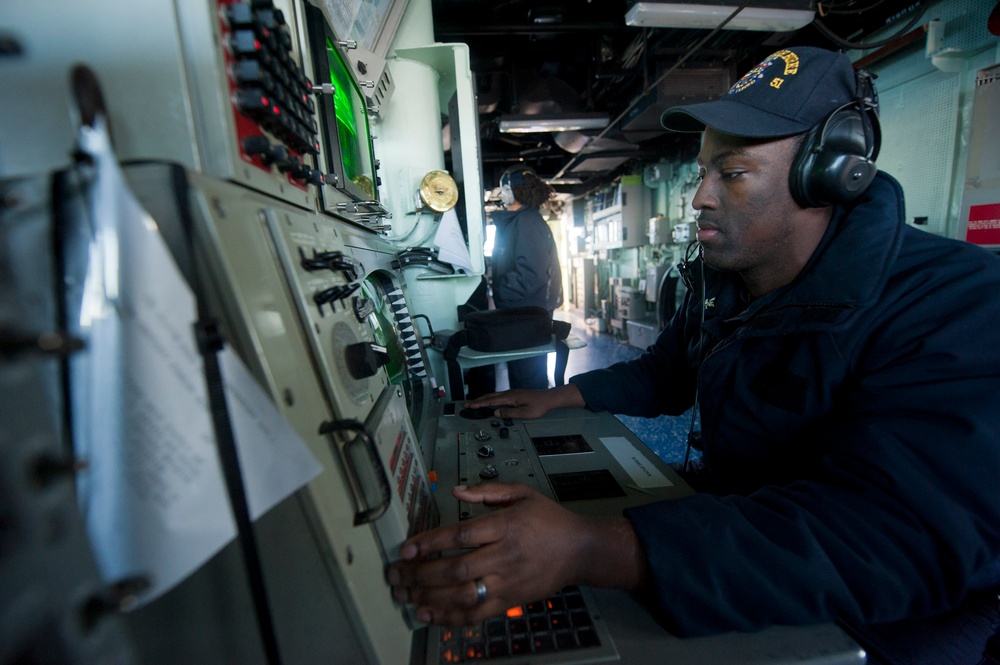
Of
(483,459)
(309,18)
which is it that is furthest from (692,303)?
(309,18)

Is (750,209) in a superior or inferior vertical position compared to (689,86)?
inferior

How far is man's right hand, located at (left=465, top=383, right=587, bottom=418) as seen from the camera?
45.9 inches

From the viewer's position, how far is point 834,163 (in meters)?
0.80

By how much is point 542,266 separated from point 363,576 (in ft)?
9.30

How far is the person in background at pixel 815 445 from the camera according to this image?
0.51m

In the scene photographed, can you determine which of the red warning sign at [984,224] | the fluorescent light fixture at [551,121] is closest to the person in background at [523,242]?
the fluorescent light fixture at [551,121]

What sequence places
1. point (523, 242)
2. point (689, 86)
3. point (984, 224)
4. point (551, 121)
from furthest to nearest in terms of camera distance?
point (551, 121) < point (523, 242) < point (689, 86) < point (984, 224)

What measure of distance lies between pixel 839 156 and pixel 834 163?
15mm

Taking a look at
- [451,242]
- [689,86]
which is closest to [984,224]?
[689,86]

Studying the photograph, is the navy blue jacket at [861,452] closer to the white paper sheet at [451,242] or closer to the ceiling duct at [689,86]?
the white paper sheet at [451,242]

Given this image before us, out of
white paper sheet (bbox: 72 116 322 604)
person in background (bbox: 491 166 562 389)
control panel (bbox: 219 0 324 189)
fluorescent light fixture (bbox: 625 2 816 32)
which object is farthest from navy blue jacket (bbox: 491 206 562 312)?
white paper sheet (bbox: 72 116 322 604)

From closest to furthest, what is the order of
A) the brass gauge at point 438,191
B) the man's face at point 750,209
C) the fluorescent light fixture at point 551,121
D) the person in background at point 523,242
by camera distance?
the man's face at point 750,209 → the brass gauge at point 438,191 → the person in background at point 523,242 → the fluorescent light fixture at point 551,121

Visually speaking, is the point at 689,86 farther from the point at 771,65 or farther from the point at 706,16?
the point at 771,65

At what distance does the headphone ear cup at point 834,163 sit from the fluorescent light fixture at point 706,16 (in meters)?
1.51
